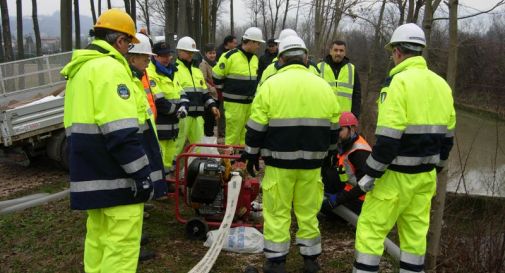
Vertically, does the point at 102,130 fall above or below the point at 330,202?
above

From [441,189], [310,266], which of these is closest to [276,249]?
[310,266]

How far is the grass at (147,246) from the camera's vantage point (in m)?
4.36

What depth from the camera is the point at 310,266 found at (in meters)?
4.09

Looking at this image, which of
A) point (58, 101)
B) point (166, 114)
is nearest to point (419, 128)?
point (166, 114)

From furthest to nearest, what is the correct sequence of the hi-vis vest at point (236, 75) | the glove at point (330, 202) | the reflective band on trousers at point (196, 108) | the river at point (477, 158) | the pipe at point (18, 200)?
the river at point (477, 158) → the hi-vis vest at point (236, 75) → the reflective band on trousers at point (196, 108) → the pipe at point (18, 200) → the glove at point (330, 202)

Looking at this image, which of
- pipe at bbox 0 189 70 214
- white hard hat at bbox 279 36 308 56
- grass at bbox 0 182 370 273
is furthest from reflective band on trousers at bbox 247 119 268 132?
pipe at bbox 0 189 70 214

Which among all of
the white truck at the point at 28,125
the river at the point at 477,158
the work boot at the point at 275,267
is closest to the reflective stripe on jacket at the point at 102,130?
the work boot at the point at 275,267

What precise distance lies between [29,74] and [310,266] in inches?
312

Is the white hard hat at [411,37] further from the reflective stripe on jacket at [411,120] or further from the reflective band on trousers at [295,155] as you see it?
the reflective band on trousers at [295,155]

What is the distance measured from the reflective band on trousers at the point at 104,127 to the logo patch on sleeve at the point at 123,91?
150mm

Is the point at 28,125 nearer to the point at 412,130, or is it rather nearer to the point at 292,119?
the point at 292,119

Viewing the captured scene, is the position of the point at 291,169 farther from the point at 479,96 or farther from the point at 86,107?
the point at 479,96

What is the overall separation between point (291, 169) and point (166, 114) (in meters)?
2.19

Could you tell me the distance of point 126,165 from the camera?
286 cm
